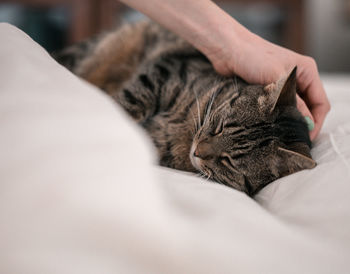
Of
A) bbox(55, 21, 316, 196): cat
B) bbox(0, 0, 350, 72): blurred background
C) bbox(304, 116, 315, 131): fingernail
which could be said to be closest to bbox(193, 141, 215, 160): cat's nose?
bbox(55, 21, 316, 196): cat

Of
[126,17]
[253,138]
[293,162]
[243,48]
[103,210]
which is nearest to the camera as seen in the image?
[103,210]

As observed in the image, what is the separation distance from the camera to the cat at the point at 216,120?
2.91 ft

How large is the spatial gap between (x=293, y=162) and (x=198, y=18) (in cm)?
57

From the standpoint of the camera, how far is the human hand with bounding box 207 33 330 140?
3.33ft

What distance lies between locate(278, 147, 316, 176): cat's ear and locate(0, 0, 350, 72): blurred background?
3.15 m

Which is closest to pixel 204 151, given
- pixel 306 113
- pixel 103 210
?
pixel 306 113

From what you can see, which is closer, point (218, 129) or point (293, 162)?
point (293, 162)

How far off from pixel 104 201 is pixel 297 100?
84 centimetres

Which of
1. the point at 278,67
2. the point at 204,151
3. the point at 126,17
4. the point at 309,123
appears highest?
the point at 278,67

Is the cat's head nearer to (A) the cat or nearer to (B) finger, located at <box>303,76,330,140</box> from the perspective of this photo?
(A) the cat

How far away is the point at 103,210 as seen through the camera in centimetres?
36

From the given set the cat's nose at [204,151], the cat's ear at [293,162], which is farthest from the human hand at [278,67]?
the cat's nose at [204,151]

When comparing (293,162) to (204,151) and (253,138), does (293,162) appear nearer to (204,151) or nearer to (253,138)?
(253,138)

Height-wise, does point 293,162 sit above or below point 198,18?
below
